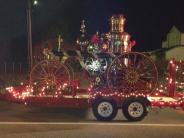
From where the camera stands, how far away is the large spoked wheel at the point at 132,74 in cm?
1450

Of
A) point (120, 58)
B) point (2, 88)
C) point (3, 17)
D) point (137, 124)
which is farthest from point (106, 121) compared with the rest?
point (3, 17)

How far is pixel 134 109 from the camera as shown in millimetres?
14312

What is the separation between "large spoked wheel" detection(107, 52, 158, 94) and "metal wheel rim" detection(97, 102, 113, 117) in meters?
0.46

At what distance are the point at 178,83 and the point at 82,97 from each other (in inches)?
104

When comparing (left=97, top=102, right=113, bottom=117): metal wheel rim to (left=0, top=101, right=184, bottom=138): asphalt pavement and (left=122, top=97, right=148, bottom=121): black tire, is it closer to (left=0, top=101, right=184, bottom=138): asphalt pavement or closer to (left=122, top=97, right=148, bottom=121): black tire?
(left=0, top=101, right=184, bottom=138): asphalt pavement

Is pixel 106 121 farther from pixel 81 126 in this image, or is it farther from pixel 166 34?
pixel 166 34

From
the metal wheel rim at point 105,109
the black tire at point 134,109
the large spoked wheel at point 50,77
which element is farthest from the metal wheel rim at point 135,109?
the large spoked wheel at point 50,77

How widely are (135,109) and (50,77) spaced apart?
256 centimetres

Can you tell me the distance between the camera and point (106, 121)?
1412cm

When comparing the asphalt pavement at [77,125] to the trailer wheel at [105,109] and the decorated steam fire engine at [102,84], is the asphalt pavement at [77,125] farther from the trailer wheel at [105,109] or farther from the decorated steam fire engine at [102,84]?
the decorated steam fire engine at [102,84]

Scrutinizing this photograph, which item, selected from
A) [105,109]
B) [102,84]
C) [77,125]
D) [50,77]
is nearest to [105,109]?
[105,109]

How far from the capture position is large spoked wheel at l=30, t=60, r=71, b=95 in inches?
590

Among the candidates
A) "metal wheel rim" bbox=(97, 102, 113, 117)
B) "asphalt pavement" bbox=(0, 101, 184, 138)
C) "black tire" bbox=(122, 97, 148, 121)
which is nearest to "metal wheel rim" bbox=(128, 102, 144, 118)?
"black tire" bbox=(122, 97, 148, 121)

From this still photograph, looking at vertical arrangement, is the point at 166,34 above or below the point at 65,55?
above
